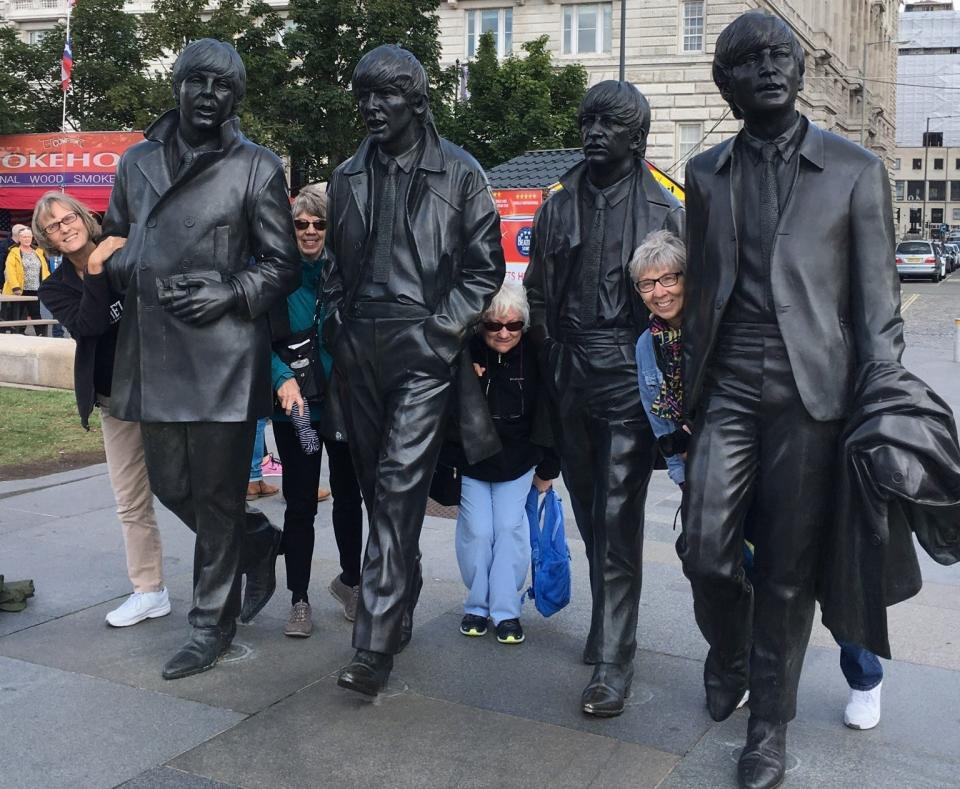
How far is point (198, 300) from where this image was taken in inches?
166

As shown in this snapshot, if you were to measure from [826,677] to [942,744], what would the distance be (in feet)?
2.08

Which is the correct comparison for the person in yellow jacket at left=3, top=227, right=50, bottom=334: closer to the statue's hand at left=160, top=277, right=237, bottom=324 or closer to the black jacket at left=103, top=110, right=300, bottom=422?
the black jacket at left=103, top=110, right=300, bottom=422

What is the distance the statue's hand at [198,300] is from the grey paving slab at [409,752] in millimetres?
1395

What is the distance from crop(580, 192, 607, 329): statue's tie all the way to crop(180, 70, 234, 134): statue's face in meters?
1.41

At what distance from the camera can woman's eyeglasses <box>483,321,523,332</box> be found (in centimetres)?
472

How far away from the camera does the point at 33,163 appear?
23438 mm

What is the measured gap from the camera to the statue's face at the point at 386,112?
417 centimetres

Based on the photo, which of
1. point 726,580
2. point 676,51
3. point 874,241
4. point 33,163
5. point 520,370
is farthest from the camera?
point 676,51

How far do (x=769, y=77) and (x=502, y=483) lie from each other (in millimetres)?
2123

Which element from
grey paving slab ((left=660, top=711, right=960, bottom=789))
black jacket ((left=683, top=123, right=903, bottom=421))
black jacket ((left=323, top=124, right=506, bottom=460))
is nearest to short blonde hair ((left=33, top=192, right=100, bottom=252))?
black jacket ((left=323, top=124, right=506, bottom=460))

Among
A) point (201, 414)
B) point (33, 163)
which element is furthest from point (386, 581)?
point (33, 163)

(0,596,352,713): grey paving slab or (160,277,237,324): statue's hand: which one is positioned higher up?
(160,277,237,324): statue's hand

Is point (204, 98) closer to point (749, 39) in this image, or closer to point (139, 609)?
point (749, 39)

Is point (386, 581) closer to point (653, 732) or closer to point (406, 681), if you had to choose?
point (406, 681)
